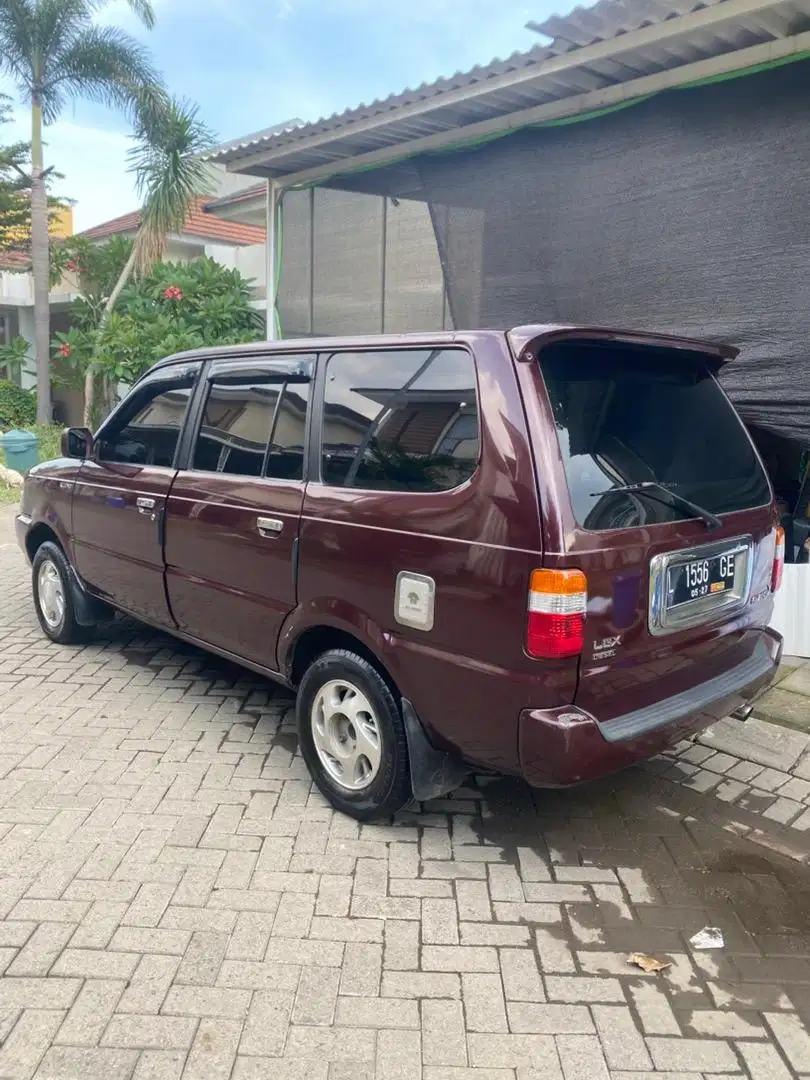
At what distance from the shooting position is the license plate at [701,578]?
286cm

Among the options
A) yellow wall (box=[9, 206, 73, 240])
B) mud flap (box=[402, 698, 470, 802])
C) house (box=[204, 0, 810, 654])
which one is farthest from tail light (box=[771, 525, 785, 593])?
yellow wall (box=[9, 206, 73, 240])

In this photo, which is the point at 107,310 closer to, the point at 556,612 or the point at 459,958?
the point at 556,612

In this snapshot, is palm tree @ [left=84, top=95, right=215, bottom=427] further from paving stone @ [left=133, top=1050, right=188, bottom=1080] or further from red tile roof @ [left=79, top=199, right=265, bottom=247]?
paving stone @ [left=133, top=1050, right=188, bottom=1080]

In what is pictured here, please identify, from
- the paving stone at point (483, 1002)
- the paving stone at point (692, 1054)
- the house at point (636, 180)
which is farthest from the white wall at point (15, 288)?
the paving stone at point (692, 1054)

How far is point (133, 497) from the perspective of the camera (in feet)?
14.5

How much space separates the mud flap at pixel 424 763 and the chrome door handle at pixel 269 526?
36.7 inches

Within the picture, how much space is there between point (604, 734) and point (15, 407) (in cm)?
1960

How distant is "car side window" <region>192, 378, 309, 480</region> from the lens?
352 cm

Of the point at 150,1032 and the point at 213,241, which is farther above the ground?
the point at 213,241

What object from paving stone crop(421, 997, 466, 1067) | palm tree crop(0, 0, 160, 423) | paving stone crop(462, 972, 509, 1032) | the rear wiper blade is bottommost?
paving stone crop(421, 997, 466, 1067)

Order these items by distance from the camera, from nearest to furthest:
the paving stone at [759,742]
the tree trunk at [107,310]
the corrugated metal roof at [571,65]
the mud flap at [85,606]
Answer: the paving stone at [759,742] < the corrugated metal roof at [571,65] < the mud flap at [85,606] < the tree trunk at [107,310]

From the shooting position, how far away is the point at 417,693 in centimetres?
294

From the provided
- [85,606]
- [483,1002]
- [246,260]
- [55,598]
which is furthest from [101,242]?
[483,1002]

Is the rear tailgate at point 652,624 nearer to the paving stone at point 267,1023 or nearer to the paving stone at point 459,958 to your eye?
the paving stone at point 459,958
